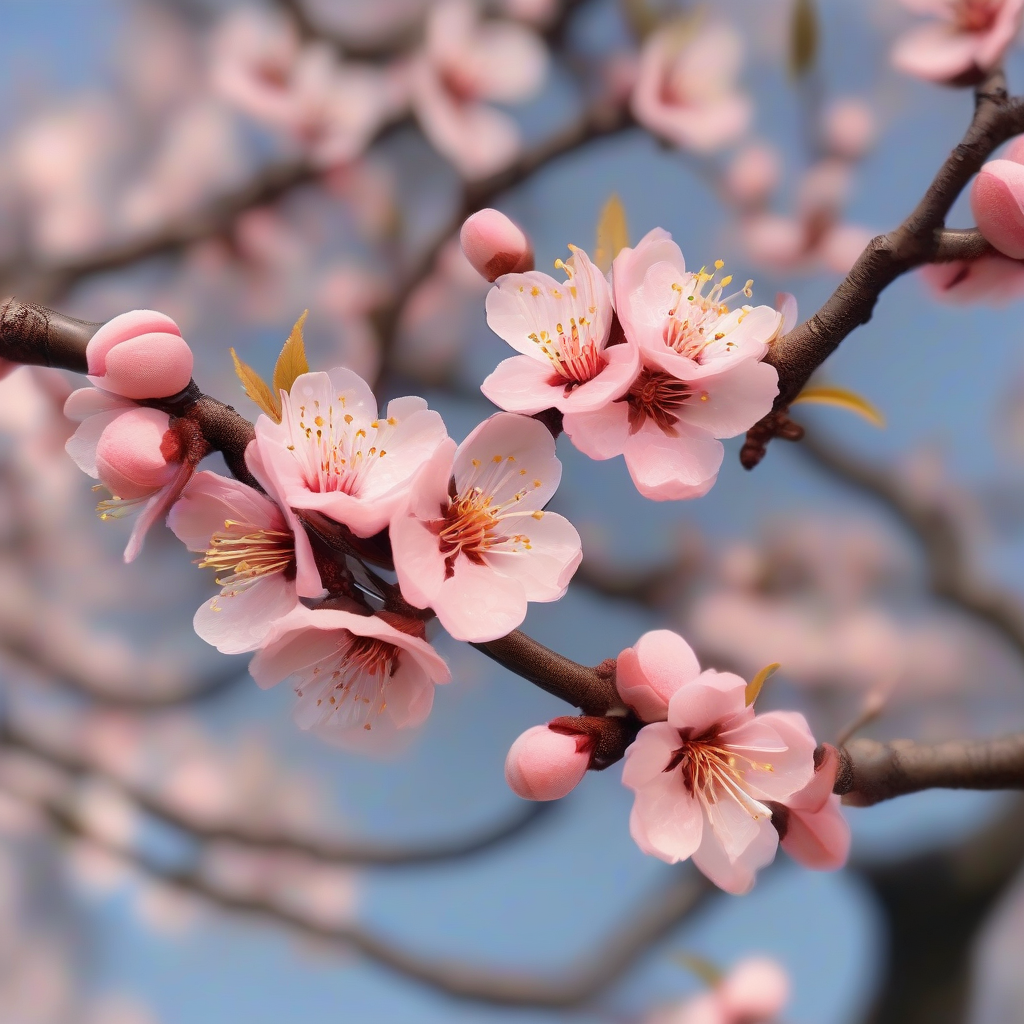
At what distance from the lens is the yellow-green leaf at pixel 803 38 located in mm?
918

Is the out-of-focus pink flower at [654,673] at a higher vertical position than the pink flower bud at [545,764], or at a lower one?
higher

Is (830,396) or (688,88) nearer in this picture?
(830,396)

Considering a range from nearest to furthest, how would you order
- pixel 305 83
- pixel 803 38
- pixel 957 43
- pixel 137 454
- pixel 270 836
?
pixel 137 454 < pixel 957 43 < pixel 803 38 < pixel 305 83 < pixel 270 836

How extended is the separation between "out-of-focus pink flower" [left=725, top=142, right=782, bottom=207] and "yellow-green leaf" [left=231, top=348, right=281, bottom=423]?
0.96 m

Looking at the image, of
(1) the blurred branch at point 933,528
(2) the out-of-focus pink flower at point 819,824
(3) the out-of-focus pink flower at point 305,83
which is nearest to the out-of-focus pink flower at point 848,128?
(1) the blurred branch at point 933,528

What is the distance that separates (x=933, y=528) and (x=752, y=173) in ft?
1.88

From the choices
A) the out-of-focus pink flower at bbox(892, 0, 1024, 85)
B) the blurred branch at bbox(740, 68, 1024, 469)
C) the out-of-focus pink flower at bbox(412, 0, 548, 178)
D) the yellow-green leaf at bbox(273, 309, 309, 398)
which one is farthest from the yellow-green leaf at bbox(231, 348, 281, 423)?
the out-of-focus pink flower at bbox(412, 0, 548, 178)

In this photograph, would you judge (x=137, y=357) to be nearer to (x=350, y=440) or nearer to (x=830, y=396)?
(x=350, y=440)

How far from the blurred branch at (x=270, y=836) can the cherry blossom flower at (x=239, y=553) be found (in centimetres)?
89

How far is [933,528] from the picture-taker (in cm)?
109

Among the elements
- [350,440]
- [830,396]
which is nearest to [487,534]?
[350,440]

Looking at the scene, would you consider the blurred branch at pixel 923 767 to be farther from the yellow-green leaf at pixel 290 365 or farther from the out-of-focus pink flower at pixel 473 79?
the out-of-focus pink flower at pixel 473 79

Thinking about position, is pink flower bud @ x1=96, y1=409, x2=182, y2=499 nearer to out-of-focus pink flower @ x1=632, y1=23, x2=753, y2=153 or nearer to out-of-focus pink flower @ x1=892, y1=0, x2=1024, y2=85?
out-of-focus pink flower @ x1=892, y1=0, x2=1024, y2=85

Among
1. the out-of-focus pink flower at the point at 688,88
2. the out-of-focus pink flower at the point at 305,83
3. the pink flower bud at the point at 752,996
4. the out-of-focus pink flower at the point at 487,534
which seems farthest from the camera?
the out-of-focus pink flower at the point at 305,83
